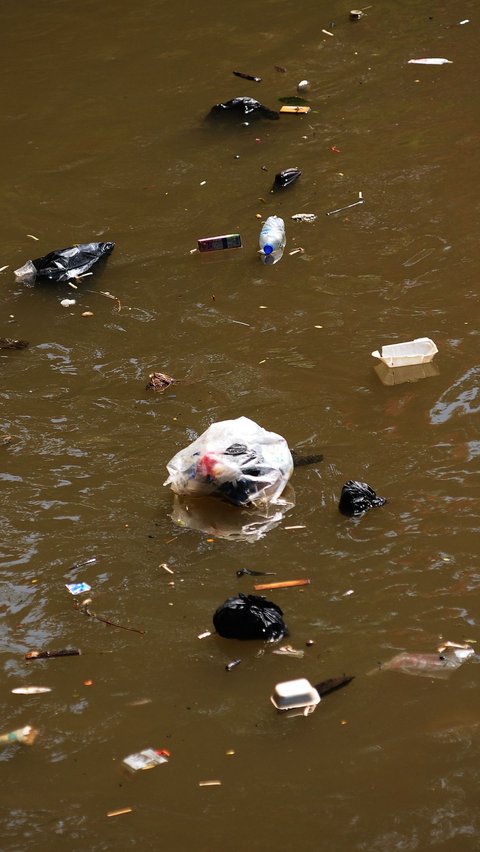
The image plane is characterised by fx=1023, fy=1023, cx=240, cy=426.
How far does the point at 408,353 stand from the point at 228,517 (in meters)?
1.35

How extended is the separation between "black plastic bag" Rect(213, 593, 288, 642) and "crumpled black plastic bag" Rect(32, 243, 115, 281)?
3.16m

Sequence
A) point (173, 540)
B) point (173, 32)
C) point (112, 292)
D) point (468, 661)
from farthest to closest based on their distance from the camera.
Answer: point (173, 32), point (112, 292), point (173, 540), point (468, 661)

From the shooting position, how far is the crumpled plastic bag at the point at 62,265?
6055 mm

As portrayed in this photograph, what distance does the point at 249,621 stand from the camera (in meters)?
3.38

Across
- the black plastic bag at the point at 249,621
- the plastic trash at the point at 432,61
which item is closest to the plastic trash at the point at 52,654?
the black plastic bag at the point at 249,621

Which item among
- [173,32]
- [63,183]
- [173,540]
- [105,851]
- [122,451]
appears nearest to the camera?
[105,851]

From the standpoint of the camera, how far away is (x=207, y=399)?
4.84 m

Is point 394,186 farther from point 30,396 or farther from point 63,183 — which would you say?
point 30,396

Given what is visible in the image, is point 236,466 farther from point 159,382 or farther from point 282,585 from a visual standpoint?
point 159,382

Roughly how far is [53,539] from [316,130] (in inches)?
176

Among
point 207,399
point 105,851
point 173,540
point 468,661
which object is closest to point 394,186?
point 207,399

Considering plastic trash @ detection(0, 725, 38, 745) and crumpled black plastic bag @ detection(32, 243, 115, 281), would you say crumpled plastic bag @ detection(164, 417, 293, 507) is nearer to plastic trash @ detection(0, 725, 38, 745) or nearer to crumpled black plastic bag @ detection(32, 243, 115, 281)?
plastic trash @ detection(0, 725, 38, 745)

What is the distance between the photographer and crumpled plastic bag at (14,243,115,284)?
6055 mm

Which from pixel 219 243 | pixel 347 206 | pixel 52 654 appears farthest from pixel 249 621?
pixel 347 206
